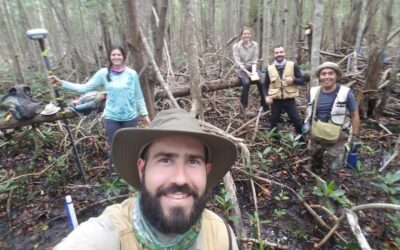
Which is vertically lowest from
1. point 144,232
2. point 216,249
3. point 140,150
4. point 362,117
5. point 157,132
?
point 362,117

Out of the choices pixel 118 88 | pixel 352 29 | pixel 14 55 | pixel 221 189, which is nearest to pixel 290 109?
pixel 221 189

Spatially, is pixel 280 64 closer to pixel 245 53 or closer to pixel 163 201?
pixel 245 53

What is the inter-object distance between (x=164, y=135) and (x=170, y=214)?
1.02 feet

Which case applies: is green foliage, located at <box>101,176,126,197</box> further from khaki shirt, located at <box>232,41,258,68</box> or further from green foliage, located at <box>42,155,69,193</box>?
khaki shirt, located at <box>232,41,258,68</box>

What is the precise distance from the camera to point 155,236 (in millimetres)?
1135

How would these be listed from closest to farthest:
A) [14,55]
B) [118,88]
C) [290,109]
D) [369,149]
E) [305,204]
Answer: [305,204]
[118,88]
[369,149]
[290,109]
[14,55]

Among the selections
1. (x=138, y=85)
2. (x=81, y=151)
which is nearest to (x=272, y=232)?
(x=138, y=85)

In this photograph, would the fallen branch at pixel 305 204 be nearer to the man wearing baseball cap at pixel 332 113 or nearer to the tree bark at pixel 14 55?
the man wearing baseball cap at pixel 332 113

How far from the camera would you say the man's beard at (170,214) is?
1120 mm

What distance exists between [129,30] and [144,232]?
2406 mm

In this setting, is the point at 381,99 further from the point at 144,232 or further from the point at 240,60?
the point at 144,232

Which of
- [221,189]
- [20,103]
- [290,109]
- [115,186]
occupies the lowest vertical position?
[221,189]

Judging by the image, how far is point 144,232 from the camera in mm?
1101

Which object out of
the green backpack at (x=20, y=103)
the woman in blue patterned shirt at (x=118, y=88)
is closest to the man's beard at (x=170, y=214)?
the woman in blue patterned shirt at (x=118, y=88)
